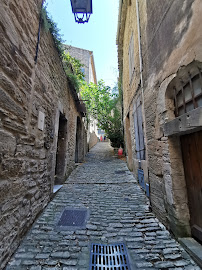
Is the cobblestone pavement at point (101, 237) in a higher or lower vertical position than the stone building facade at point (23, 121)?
lower

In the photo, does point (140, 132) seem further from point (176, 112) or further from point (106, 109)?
point (106, 109)

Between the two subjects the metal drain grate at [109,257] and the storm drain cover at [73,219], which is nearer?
the metal drain grate at [109,257]

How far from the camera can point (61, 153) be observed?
459cm

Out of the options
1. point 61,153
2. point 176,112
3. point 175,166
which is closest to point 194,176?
point 175,166

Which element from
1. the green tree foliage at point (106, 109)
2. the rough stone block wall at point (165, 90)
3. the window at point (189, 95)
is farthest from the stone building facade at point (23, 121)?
the green tree foliage at point (106, 109)

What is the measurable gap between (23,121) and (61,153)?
270 cm

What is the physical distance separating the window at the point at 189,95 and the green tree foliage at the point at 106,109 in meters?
7.44

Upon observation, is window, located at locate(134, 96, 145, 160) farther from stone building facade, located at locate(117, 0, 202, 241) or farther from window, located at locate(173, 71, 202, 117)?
window, located at locate(173, 71, 202, 117)

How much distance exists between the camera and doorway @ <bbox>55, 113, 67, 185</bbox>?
4.41 metres

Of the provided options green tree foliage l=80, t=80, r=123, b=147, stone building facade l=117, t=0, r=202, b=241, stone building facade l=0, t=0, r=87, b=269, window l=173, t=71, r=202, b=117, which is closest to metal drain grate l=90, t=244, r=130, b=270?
stone building facade l=117, t=0, r=202, b=241

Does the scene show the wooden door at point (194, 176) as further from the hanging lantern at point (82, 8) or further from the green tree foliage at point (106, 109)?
the green tree foliage at point (106, 109)

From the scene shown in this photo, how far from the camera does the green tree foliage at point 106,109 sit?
395 inches

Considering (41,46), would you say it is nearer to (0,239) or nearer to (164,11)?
(164,11)

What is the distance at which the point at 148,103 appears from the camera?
3.06 meters
